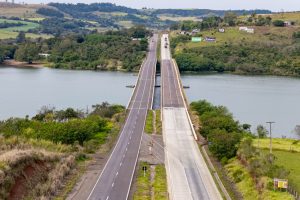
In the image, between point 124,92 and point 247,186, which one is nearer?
point 247,186

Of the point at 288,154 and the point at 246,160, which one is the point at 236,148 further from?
the point at 288,154

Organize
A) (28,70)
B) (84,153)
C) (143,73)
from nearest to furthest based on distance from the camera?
(84,153), (143,73), (28,70)

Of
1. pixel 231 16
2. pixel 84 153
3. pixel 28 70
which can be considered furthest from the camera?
pixel 231 16

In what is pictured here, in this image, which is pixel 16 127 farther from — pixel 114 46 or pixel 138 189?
pixel 114 46

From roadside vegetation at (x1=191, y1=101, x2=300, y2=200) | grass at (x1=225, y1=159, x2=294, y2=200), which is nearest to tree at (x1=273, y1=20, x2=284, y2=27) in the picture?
roadside vegetation at (x1=191, y1=101, x2=300, y2=200)

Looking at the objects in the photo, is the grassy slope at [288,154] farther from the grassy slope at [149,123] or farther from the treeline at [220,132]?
the grassy slope at [149,123]

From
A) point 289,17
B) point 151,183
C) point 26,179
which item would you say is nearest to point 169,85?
point 151,183

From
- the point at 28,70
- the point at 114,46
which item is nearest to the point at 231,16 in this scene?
the point at 114,46

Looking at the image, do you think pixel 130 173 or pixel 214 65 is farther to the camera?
pixel 214 65
